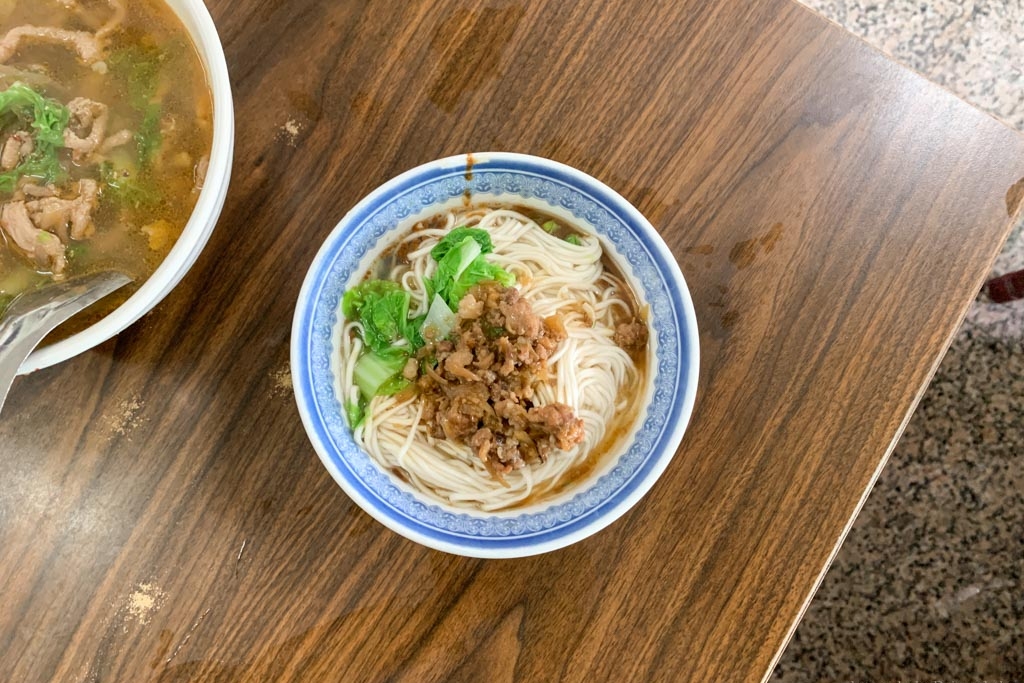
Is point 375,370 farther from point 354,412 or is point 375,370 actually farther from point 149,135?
point 149,135

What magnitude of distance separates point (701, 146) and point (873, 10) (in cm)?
185

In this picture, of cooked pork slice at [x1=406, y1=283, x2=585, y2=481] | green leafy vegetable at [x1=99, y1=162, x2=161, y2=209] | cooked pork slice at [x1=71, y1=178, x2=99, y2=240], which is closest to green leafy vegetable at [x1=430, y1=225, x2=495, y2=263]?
cooked pork slice at [x1=406, y1=283, x2=585, y2=481]

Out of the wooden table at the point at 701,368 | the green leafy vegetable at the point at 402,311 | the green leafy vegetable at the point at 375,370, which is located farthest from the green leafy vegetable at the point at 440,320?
the wooden table at the point at 701,368

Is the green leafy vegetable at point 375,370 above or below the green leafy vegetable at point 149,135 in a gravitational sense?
below

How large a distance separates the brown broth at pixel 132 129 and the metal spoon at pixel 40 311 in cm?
3

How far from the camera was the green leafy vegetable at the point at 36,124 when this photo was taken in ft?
5.52

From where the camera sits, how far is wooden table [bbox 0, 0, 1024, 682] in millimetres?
1924

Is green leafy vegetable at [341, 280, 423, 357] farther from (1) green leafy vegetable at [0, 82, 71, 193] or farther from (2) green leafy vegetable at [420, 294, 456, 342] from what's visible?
(1) green leafy vegetable at [0, 82, 71, 193]

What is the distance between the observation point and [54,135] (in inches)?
66.5

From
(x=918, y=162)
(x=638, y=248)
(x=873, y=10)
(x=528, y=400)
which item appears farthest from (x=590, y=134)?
(x=873, y=10)

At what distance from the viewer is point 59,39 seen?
5.71 feet

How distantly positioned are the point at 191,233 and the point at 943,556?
9.89 ft

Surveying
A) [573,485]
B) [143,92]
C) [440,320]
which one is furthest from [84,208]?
[573,485]

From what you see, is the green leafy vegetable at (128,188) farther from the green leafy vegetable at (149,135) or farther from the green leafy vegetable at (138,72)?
the green leafy vegetable at (138,72)
